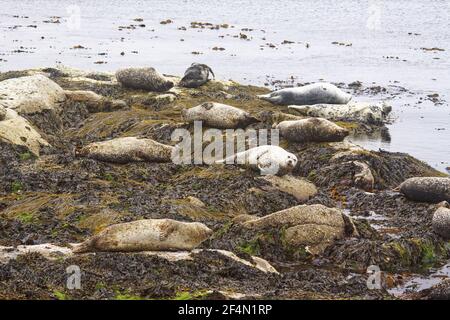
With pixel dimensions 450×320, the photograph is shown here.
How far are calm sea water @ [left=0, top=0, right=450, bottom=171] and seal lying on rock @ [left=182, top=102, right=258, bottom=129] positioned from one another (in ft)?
9.74

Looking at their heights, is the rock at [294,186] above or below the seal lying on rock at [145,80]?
below

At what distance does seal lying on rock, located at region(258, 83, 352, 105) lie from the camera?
61.7 feet

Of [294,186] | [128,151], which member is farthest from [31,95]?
[294,186]

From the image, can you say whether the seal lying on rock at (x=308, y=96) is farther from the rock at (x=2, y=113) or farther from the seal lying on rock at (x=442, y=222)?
the seal lying on rock at (x=442, y=222)

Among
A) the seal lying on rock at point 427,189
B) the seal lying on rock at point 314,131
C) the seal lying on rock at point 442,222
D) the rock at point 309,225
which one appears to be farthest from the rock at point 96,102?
the seal lying on rock at point 442,222

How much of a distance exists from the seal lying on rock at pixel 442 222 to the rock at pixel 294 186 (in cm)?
232

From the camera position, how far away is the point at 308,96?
19141mm

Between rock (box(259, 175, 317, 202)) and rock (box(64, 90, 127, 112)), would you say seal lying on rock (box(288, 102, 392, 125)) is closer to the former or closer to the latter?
rock (box(64, 90, 127, 112))

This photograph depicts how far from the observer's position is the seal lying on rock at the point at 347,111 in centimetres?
1839
